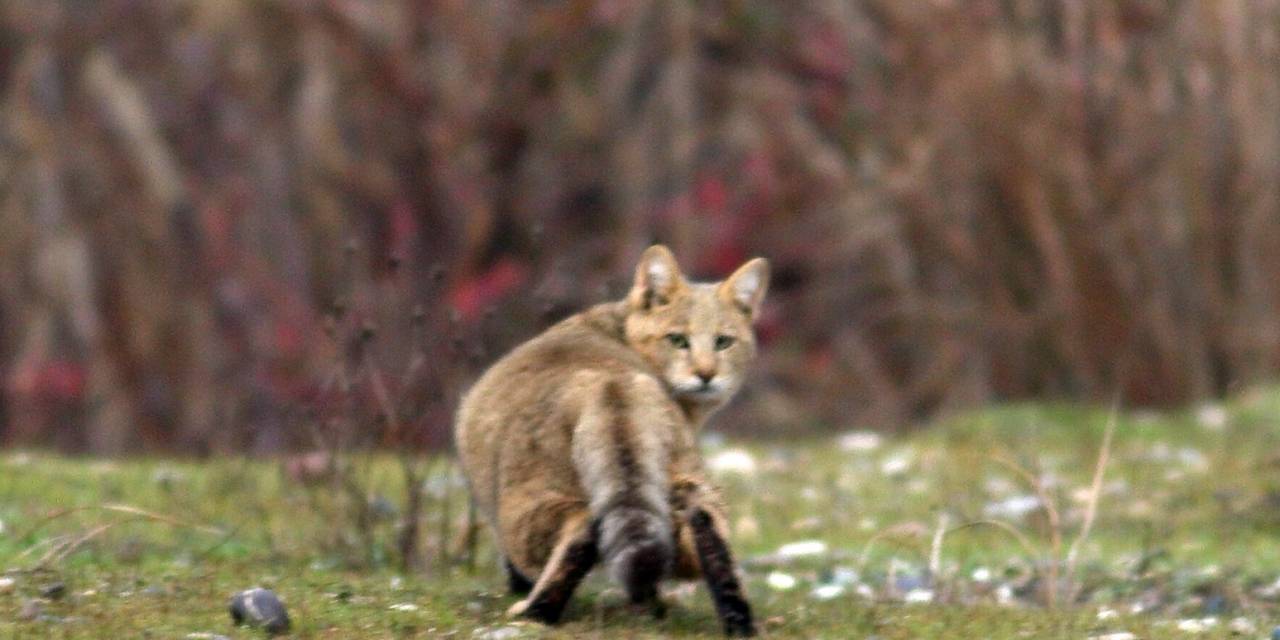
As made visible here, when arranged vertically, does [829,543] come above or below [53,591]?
above

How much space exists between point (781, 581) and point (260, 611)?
250 cm

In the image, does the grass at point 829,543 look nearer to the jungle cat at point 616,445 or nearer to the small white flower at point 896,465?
the small white flower at point 896,465

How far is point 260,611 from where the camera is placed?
5719mm

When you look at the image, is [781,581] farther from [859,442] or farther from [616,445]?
[859,442]

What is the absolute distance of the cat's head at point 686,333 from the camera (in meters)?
6.77

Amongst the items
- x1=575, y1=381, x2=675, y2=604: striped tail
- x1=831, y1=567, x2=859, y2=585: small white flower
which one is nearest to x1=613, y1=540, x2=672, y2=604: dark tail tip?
x1=575, y1=381, x2=675, y2=604: striped tail

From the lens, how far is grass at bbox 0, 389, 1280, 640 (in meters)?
6.11

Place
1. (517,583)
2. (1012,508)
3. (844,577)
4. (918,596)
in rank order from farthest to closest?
(1012,508), (844,577), (918,596), (517,583)

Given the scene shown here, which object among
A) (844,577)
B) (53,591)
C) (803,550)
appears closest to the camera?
(53,591)

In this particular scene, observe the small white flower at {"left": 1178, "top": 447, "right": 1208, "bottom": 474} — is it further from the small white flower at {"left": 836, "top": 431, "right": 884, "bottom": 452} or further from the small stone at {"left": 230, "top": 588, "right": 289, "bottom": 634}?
the small stone at {"left": 230, "top": 588, "right": 289, "bottom": 634}

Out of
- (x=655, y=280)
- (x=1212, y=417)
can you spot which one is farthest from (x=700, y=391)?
(x=1212, y=417)

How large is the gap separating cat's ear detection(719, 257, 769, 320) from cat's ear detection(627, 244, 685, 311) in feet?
0.78

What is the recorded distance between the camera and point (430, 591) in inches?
255

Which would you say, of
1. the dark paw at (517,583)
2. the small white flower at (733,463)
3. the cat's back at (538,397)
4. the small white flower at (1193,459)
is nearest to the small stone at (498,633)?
the cat's back at (538,397)
